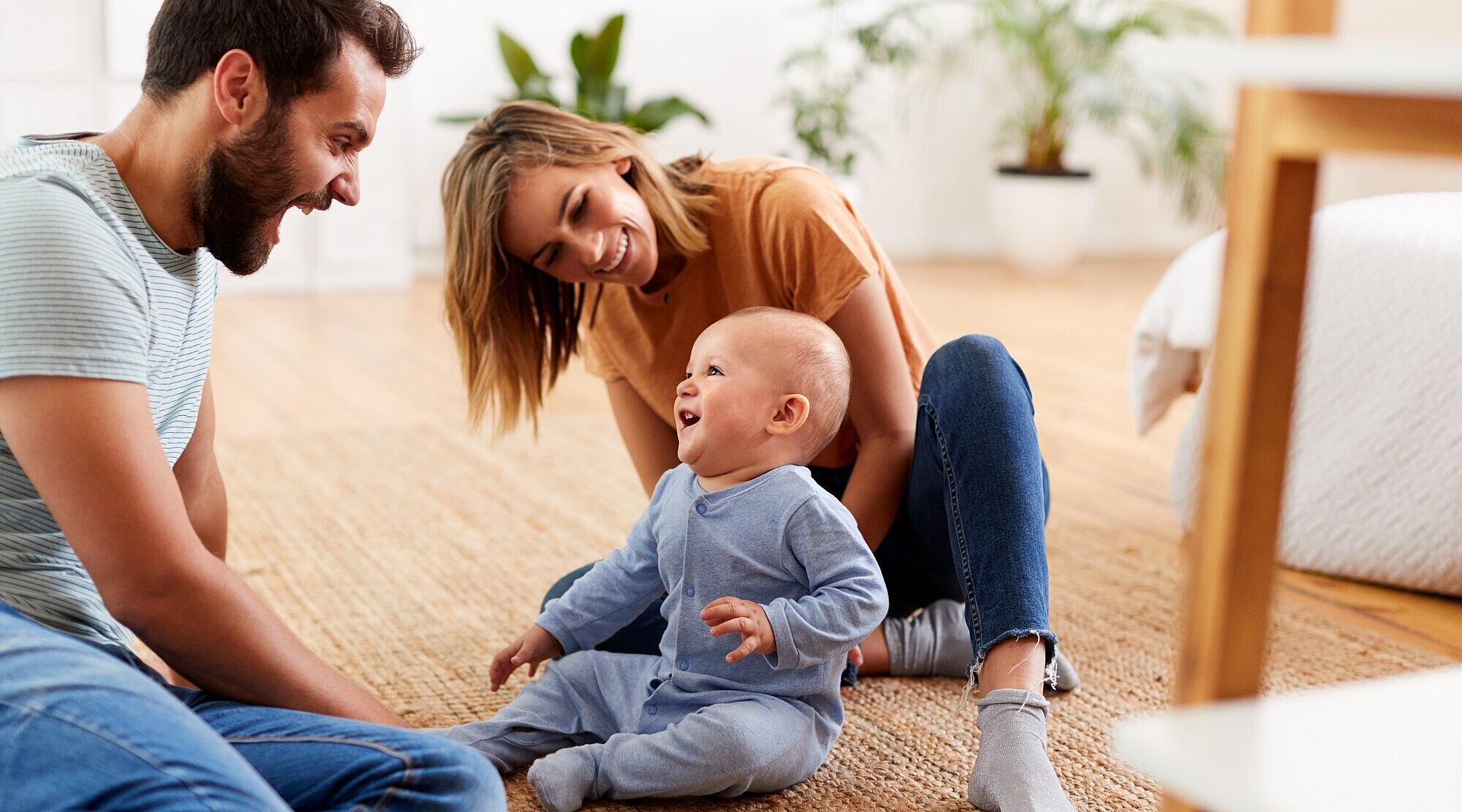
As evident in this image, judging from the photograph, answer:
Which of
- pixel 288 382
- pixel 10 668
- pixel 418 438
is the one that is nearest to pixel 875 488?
pixel 10 668

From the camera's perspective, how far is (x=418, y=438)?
8.70 ft

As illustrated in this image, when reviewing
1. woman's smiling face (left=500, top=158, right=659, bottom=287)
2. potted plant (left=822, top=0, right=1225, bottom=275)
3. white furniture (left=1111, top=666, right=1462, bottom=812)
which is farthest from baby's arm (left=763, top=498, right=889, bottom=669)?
potted plant (left=822, top=0, right=1225, bottom=275)

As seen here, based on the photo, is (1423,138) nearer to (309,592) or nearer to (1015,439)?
(1015,439)

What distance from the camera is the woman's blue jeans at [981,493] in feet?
4.06

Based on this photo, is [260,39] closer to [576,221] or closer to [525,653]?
[576,221]

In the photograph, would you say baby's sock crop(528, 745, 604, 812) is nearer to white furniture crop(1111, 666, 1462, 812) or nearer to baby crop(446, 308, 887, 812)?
baby crop(446, 308, 887, 812)

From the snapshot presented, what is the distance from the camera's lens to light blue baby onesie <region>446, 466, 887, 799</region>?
Result: 1152 mm

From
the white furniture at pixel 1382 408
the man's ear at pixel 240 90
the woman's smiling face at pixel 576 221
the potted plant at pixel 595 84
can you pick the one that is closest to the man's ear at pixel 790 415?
the woman's smiling face at pixel 576 221

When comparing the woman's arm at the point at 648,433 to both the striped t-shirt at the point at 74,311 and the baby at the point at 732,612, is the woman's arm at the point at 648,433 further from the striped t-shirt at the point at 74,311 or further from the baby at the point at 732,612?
the striped t-shirt at the point at 74,311

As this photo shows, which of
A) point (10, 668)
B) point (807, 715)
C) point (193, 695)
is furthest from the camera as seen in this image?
point (807, 715)

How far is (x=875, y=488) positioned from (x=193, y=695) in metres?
0.68

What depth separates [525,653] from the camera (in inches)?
50.9

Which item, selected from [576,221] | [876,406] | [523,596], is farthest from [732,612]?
[523,596]

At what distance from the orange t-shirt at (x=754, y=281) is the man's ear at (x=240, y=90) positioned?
1.84ft
